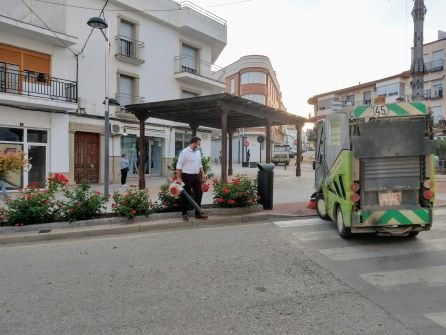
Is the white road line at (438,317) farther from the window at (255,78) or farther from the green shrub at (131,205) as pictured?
the window at (255,78)

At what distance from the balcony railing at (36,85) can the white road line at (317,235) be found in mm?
13148

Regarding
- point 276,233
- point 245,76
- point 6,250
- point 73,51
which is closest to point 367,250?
point 276,233

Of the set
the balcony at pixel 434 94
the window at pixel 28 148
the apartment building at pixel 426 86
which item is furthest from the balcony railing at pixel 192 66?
the balcony at pixel 434 94

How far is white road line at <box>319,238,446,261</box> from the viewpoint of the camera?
5434mm

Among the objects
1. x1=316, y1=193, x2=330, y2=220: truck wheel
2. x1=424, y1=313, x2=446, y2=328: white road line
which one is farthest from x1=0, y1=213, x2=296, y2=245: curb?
x1=424, y1=313, x2=446, y2=328: white road line

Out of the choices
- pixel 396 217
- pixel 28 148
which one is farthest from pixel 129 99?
pixel 396 217

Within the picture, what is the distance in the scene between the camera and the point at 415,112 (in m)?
5.65

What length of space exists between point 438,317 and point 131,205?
6105mm

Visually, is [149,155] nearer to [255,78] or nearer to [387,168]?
[387,168]

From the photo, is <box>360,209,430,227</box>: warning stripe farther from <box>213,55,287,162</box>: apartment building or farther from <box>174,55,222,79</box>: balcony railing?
<box>213,55,287,162</box>: apartment building

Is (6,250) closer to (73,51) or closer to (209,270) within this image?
(209,270)

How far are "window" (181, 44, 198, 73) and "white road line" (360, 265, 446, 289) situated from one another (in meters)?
20.1

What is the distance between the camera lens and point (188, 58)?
920 inches

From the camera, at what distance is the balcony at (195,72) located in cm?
2227
